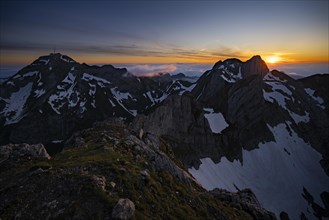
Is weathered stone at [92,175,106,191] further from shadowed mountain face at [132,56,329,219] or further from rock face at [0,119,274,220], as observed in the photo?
shadowed mountain face at [132,56,329,219]

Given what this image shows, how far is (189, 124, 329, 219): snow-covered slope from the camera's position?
138938 mm

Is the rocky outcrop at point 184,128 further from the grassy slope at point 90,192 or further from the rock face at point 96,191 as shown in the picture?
the grassy slope at point 90,192

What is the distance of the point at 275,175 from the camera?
552 ft

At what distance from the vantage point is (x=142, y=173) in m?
28.9

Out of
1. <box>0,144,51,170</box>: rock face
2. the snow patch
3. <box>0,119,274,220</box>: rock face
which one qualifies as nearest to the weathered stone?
<box>0,119,274,220</box>: rock face

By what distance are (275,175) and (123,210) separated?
16695cm

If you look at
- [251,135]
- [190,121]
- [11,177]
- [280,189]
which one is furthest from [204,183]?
[11,177]

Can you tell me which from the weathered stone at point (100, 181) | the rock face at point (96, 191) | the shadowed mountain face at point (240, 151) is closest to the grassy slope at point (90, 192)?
the rock face at point (96, 191)

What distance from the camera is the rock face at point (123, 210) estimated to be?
20766 millimetres

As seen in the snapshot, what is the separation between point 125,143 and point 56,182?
63.3 ft

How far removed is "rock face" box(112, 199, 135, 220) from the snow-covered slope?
104 m

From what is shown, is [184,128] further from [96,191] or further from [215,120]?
[96,191]

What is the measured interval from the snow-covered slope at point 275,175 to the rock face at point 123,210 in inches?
4107

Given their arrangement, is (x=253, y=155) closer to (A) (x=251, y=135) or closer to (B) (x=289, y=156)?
(A) (x=251, y=135)
